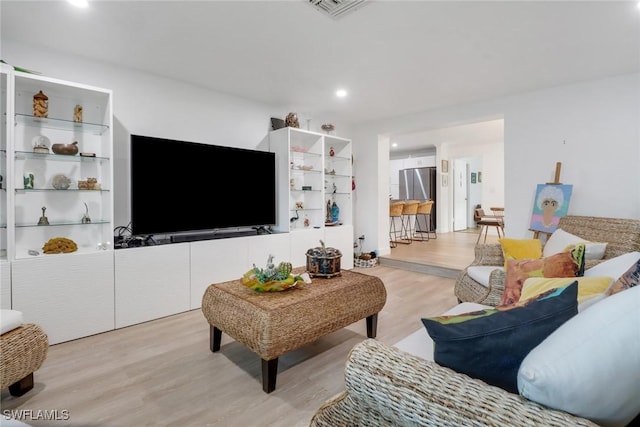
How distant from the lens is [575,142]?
3.60 m

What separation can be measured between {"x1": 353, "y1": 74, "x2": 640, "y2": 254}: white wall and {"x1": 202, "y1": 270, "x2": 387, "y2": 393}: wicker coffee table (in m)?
2.76

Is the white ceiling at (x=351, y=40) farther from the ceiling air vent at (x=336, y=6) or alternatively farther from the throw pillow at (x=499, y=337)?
the throw pillow at (x=499, y=337)

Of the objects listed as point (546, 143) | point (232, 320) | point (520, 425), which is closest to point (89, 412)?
point (232, 320)

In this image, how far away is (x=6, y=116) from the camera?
2414mm

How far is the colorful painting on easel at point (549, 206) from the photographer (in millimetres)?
3523

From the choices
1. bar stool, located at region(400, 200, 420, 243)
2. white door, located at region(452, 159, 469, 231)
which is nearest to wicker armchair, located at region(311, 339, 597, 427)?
bar stool, located at region(400, 200, 420, 243)

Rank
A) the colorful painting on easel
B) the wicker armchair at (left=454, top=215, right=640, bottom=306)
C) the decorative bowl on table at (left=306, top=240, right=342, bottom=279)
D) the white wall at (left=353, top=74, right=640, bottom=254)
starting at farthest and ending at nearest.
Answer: the colorful painting on easel < the white wall at (left=353, top=74, right=640, bottom=254) < the wicker armchair at (left=454, top=215, right=640, bottom=306) < the decorative bowl on table at (left=306, top=240, right=342, bottom=279)

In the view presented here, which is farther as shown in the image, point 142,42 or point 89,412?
point 142,42

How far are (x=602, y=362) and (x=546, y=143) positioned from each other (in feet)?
12.7

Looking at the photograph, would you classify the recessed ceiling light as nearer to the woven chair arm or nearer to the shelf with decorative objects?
the shelf with decorative objects

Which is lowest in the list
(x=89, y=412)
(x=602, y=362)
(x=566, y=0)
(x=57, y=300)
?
(x=89, y=412)

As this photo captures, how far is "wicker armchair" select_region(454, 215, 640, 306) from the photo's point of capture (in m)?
2.57

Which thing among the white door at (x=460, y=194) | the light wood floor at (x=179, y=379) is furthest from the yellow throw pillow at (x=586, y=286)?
the white door at (x=460, y=194)

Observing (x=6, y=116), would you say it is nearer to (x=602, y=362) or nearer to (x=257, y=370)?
(x=257, y=370)
